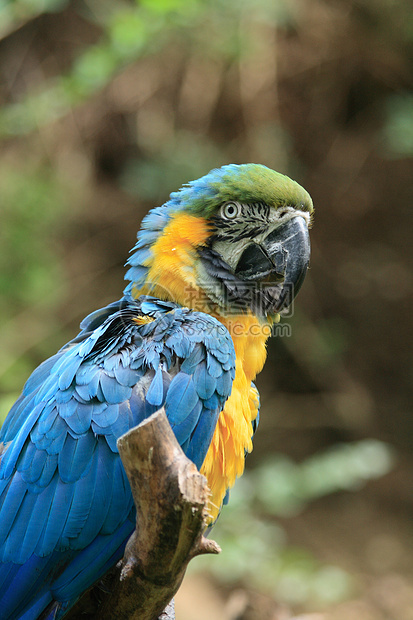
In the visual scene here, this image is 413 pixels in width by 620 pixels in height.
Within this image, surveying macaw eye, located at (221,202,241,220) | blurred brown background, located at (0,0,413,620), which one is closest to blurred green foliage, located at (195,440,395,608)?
blurred brown background, located at (0,0,413,620)

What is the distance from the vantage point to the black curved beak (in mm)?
1913

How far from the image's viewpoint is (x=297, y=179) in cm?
495

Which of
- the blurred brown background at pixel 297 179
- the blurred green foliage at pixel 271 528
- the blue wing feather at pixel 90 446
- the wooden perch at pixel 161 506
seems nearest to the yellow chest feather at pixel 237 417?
the blue wing feather at pixel 90 446

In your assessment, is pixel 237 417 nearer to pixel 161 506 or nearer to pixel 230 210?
pixel 161 506

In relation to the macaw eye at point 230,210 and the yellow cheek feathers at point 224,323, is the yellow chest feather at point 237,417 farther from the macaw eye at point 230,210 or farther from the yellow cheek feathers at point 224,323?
the macaw eye at point 230,210

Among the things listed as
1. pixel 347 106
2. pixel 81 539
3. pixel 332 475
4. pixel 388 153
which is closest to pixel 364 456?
pixel 332 475

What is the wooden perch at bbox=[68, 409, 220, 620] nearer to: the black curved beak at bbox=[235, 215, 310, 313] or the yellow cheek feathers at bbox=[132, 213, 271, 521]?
the yellow cheek feathers at bbox=[132, 213, 271, 521]

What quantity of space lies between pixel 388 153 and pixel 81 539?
4522 mm

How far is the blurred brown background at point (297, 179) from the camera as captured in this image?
4.25 metres

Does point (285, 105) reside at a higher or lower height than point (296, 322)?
higher

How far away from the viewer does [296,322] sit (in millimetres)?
5121

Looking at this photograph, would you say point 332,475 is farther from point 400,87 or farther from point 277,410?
point 400,87

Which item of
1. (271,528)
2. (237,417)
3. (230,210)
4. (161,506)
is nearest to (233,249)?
(230,210)

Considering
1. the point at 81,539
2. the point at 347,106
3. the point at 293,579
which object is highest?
the point at 347,106
